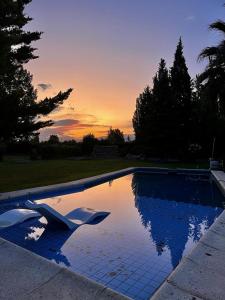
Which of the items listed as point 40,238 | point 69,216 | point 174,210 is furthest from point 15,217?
point 174,210

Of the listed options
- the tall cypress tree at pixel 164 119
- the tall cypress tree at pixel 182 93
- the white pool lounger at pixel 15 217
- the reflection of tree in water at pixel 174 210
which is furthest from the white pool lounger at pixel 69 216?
the tall cypress tree at pixel 182 93

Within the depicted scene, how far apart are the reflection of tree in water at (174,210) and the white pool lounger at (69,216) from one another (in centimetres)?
142

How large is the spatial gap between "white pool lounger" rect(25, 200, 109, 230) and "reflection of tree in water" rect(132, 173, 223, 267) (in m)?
1.42

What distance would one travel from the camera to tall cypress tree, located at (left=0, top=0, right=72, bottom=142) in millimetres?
12816

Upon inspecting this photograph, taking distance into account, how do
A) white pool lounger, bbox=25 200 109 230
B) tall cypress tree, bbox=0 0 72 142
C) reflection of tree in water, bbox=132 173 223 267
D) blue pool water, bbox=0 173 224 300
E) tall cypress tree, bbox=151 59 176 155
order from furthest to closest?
tall cypress tree, bbox=151 59 176 155 → tall cypress tree, bbox=0 0 72 142 → white pool lounger, bbox=25 200 109 230 → reflection of tree in water, bbox=132 173 223 267 → blue pool water, bbox=0 173 224 300

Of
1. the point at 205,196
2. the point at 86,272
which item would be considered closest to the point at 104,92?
the point at 205,196

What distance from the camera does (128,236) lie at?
6.84 metres

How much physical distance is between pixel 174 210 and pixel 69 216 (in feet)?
11.0

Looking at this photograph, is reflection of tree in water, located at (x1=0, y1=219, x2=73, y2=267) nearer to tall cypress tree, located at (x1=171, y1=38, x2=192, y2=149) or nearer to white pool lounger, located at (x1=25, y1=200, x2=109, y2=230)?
white pool lounger, located at (x1=25, y1=200, x2=109, y2=230)

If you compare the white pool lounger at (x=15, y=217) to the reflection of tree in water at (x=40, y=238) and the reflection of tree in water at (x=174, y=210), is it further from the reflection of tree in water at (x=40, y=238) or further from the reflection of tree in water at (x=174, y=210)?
the reflection of tree in water at (x=174, y=210)

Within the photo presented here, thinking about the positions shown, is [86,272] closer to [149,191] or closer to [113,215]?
[113,215]

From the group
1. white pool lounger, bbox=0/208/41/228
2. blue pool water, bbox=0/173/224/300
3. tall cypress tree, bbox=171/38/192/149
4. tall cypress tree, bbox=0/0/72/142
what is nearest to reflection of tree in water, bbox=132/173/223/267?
blue pool water, bbox=0/173/224/300

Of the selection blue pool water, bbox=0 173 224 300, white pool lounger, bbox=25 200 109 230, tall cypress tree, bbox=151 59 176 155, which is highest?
tall cypress tree, bbox=151 59 176 155

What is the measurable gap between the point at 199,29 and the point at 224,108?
4.60 m
